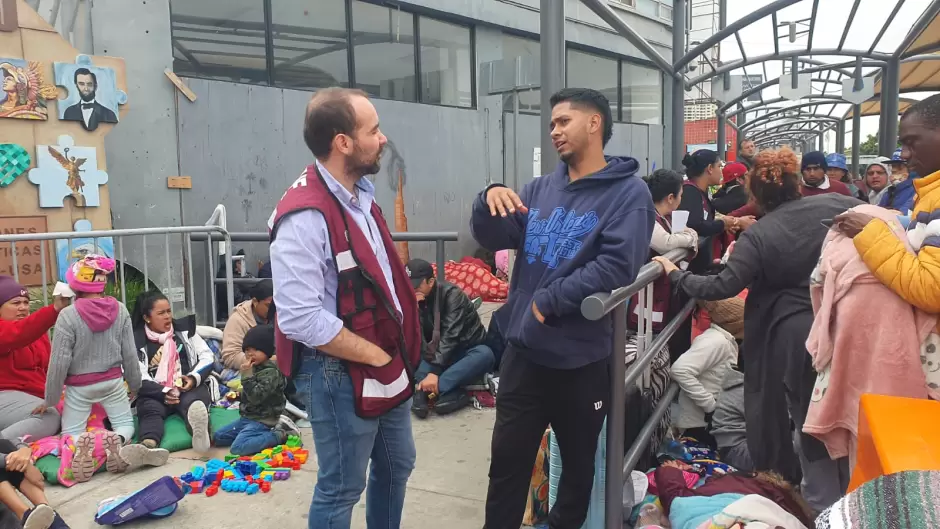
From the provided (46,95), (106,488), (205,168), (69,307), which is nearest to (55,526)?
(106,488)

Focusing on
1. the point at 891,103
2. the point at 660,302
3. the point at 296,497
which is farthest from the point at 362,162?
the point at 891,103

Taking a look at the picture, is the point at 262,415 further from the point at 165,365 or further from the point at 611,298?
the point at 611,298

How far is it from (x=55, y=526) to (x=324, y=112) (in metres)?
2.42

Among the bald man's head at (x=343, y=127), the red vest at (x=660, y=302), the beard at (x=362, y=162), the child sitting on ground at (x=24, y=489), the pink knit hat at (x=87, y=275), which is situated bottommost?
the child sitting on ground at (x=24, y=489)

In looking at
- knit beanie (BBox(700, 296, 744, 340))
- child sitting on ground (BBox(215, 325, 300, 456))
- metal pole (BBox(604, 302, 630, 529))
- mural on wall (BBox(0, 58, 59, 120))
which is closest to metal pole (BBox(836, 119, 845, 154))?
knit beanie (BBox(700, 296, 744, 340))

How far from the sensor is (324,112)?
7.22ft

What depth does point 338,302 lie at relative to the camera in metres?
2.18

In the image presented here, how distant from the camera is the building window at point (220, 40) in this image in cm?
819

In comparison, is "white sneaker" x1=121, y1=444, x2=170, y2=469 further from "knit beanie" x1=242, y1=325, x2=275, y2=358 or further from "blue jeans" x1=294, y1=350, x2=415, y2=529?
"blue jeans" x1=294, y1=350, x2=415, y2=529

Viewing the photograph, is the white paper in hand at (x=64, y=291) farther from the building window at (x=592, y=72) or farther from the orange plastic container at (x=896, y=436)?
the building window at (x=592, y=72)

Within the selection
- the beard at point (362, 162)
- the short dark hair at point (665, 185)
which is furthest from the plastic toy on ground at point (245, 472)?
the short dark hair at point (665, 185)

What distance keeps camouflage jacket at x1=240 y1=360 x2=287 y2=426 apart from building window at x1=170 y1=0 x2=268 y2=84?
5.27 m

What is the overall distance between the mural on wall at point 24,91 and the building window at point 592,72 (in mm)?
9964

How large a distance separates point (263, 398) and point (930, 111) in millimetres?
3890
